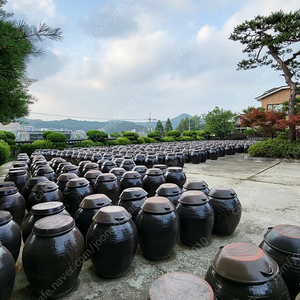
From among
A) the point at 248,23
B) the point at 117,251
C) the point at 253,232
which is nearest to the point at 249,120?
the point at 248,23

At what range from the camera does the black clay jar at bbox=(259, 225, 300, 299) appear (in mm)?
1896

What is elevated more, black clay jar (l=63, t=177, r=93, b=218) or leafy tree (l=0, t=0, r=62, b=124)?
leafy tree (l=0, t=0, r=62, b=124)

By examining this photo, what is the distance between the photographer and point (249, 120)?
14.1 metres

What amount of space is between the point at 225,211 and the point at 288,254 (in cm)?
133

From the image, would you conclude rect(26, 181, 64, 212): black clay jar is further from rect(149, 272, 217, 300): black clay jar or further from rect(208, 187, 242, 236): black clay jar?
rect(149, 272, 217, 300): black clay jar

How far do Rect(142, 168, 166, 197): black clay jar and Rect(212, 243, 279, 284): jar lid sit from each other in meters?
2.98

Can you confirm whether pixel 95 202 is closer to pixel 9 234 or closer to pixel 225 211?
pixel 9 234

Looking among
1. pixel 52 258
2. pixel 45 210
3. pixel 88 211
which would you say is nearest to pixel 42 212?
pixel 45 210

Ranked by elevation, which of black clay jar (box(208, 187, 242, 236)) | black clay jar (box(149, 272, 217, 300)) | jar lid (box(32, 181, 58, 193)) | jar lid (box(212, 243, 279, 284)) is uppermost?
jar lid (box(32, 181, 58, 193))

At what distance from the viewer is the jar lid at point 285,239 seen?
1.92 metres

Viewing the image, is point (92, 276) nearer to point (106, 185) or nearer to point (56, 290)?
point (56, 290)

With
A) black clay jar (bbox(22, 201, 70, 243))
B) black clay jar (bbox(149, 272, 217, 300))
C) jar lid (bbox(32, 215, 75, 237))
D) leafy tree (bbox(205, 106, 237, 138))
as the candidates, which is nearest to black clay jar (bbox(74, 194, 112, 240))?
black clay jar (bbox(22, 201, 70, 243))

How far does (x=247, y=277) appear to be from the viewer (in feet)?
5.06

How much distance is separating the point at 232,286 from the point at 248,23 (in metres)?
14.0
